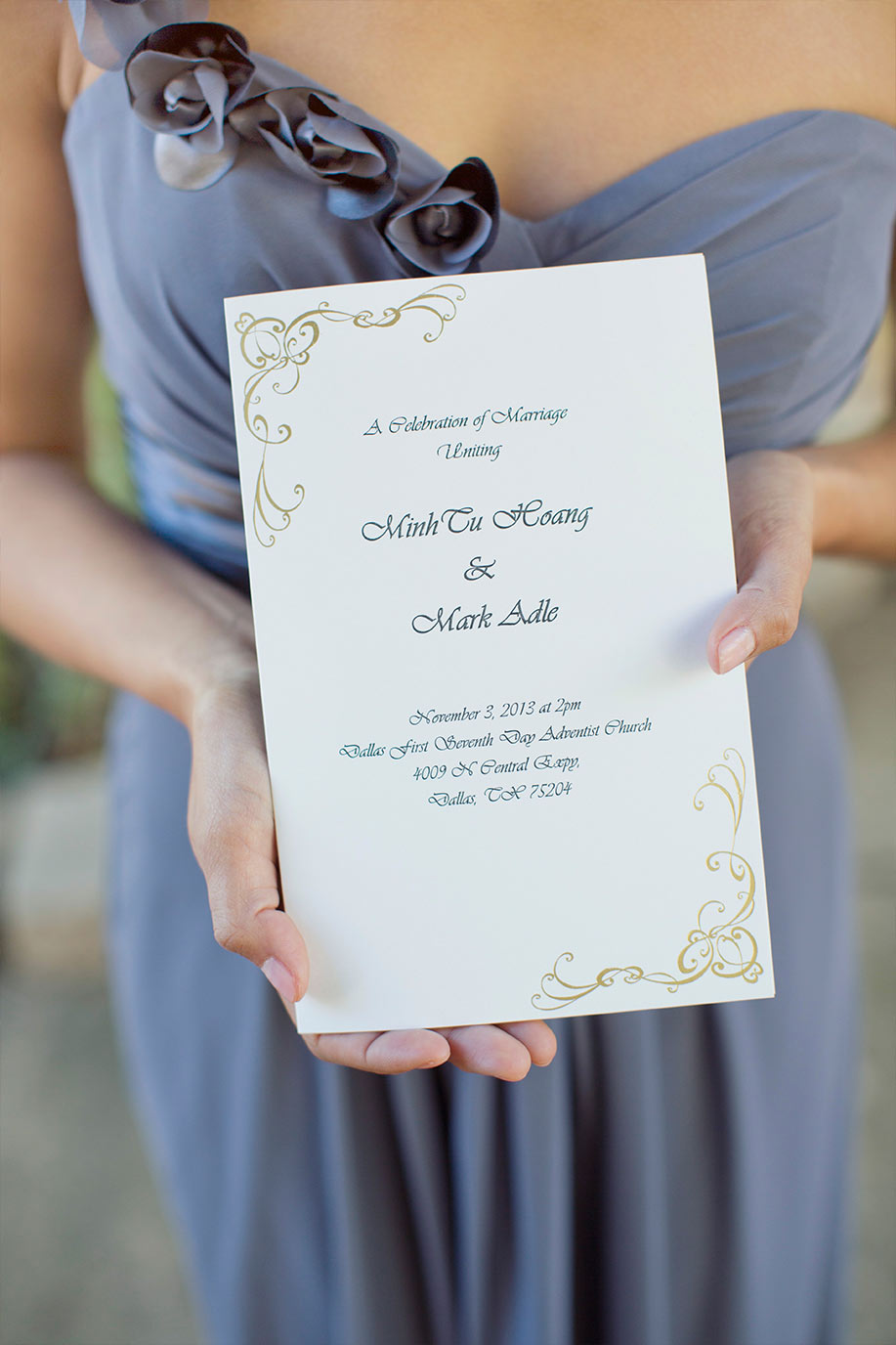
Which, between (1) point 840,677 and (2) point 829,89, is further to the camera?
(1) point 840,677

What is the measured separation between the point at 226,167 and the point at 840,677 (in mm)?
2155

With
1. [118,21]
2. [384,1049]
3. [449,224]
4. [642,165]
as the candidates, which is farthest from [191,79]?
[384,1049]

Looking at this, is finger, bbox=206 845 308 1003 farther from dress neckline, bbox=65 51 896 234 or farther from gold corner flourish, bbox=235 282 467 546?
dress neckline, bbox=65 51 896 234

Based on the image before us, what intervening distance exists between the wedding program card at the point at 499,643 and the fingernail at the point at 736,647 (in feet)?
0.10

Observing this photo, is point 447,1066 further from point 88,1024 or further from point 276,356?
point 88,1024

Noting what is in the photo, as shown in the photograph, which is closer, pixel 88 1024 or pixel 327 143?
pixel 327 143

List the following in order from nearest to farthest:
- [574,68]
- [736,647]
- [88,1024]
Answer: [736,647] → [574,68] → [88,1024]

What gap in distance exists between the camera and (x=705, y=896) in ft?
1.78

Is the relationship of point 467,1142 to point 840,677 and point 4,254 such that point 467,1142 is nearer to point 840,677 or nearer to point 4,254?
point 4,254

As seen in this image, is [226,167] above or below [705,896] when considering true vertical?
above

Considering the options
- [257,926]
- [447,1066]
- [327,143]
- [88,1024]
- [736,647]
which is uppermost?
[327,143]

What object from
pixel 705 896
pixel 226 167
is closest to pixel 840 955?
pixel 705 896

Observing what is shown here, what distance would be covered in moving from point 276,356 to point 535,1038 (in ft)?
1.27

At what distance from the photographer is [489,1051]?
529 mm
